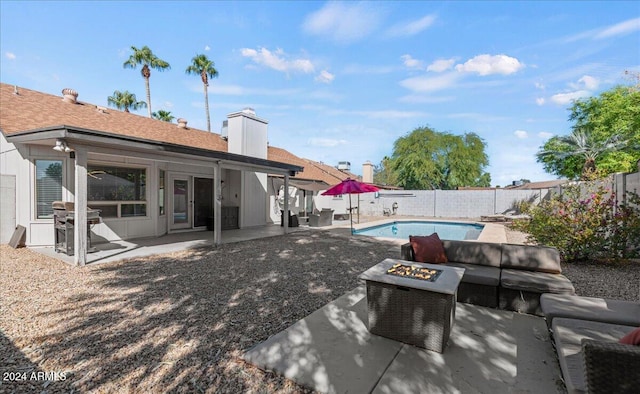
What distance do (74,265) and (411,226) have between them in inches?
627

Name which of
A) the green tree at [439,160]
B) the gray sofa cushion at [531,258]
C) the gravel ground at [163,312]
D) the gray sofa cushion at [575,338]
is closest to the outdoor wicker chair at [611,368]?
the gray sofa cushion at [575,338]

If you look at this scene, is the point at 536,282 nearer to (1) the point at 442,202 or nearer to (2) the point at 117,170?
(2) the point at 117,170

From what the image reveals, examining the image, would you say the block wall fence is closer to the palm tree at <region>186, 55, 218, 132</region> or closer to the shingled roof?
the shingled roof

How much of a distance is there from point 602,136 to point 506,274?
80.2 ft

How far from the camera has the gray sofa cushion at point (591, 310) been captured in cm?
289

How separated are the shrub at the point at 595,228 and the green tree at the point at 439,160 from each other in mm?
24277

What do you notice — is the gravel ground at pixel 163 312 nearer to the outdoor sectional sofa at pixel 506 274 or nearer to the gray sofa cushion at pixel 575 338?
the outdoor sectional sofa at pixel 506 274

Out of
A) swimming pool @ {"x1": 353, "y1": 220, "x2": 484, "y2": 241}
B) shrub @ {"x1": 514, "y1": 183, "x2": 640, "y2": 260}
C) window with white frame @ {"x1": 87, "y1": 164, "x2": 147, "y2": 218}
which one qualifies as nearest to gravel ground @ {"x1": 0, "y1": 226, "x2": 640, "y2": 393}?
shrub @ {"x1": 514, "y1": 183, "x2": 640, "y2": 260}

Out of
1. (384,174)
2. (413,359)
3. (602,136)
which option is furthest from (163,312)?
(384,174)

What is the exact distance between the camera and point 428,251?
16.6 feet

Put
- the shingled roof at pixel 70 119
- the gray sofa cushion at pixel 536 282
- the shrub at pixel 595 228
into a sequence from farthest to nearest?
the shingled roof at pixel 70 119 → the shrub at pixel 595 228 → the gray sofa cushion at pixel 536 282

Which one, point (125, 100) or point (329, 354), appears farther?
point (125, 100)

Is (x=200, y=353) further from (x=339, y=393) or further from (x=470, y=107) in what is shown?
(x=470, y=107)

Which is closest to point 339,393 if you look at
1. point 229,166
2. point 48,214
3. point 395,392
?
point 395,392
